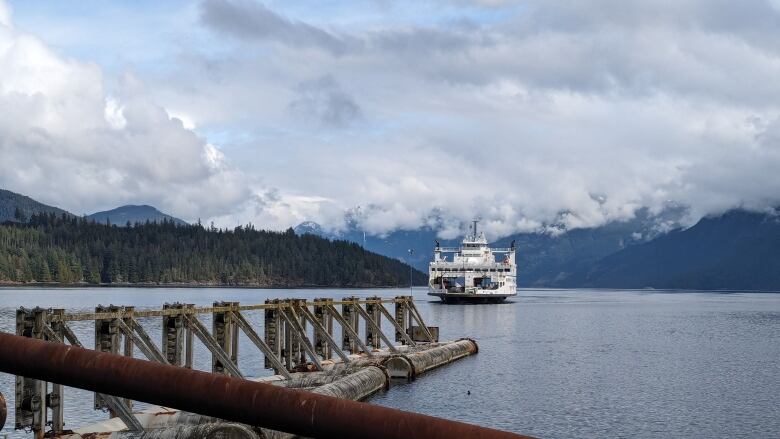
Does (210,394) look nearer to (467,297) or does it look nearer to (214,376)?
(214,376)

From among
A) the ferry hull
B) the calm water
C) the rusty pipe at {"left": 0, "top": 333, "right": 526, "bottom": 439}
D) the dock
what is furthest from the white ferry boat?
the rusty pipe at {"left": 0, "top": 333, "right": 526, "bottom": 439}

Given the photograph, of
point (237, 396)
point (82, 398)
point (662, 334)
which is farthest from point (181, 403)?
point (662, 334)

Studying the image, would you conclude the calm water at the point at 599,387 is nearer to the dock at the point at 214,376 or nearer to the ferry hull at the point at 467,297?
the dock at the point at 214,376

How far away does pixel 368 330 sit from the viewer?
63.0 metres

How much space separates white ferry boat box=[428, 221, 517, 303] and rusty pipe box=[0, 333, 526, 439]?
178 metres

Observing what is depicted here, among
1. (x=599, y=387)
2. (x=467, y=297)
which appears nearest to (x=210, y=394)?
(x=599, y=387)

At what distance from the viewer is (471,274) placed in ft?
618

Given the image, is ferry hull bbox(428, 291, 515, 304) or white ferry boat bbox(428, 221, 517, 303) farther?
white ferry boat bbox(428, 221, 517, 303)

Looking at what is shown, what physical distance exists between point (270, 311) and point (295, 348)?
8.65 metres

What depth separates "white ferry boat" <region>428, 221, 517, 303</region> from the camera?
604 ft

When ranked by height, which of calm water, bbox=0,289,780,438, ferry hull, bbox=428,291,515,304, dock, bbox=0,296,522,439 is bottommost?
calm water, bbox=0,289,780,438

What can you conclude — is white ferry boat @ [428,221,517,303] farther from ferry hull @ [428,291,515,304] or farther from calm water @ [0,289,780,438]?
calm water @ [0,289,780,438]

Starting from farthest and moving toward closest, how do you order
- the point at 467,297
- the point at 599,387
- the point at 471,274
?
1. the point at 471,274
2. the point at 467,297
3. the point at 599,387

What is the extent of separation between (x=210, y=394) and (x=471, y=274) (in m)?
186
